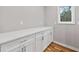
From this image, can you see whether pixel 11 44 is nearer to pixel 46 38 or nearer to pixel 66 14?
pixel 46 38

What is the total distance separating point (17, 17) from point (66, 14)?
2358mm

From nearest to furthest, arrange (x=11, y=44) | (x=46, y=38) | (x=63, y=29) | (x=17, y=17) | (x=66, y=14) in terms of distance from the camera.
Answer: (x=11, y=44), (x=17, y=17), (x=46, y=38), (x=66, y=14), (x=63, y=29)

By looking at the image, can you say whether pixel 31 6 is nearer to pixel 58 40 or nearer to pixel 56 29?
pixel 56 29

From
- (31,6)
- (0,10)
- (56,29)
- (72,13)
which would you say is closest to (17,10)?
(0,10)

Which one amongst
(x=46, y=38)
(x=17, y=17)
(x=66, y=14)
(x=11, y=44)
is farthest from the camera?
(x=66, y=14)

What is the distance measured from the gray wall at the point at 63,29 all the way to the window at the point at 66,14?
163mm

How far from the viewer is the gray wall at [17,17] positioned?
8.80 feet

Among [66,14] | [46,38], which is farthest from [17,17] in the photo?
[66,14]

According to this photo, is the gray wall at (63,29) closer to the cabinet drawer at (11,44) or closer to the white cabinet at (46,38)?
the white cabinet at (46,38)

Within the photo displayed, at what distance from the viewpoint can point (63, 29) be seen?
16.6ft

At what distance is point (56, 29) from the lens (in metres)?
5.39

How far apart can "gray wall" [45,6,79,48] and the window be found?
16 cm

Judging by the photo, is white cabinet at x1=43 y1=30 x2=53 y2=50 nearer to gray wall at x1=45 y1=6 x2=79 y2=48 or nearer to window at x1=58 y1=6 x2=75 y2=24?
gray wall at x1=45 y1=6 x2=79 y2=48
